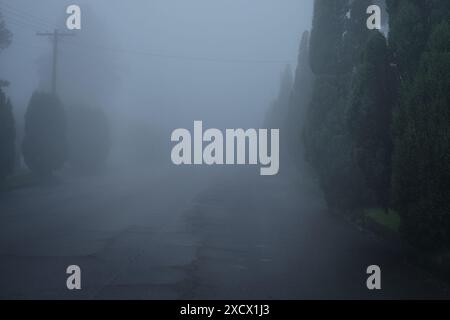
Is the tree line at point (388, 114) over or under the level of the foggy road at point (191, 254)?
over

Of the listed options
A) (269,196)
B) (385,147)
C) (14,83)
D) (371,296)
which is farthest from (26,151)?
(14,83)

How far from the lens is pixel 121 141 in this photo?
59469 millimetres

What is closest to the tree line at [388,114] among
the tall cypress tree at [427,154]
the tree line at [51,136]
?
the tall cypress tree at [427,154]

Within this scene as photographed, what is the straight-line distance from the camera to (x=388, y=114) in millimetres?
15234

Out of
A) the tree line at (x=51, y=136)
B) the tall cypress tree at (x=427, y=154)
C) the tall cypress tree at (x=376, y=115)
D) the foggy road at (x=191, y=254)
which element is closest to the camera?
the foggy road at (x=191, y=254)

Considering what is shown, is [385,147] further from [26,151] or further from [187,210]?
[26,151]

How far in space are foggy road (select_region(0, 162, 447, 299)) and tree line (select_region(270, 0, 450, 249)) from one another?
3.60 feet

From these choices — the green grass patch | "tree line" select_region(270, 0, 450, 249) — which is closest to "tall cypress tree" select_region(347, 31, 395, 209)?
"tree line" select_region(270, 0, 450, 249)

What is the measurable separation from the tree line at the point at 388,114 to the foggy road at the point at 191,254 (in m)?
1.10

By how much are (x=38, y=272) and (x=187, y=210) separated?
10646 millimetres

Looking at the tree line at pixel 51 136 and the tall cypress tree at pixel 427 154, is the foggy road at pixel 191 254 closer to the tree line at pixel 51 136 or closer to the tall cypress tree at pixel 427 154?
the tall cypress tree at pixel 427 154

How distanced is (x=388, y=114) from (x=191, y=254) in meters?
6.51

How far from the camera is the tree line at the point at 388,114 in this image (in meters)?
10.7

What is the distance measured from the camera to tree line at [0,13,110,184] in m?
27.9
